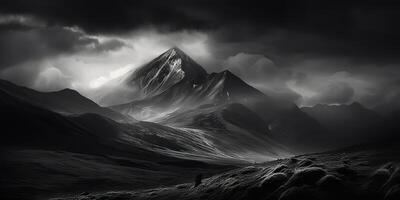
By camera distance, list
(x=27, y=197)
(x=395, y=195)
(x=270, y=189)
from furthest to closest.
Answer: (x=27, y=197) < (x=270, y=189) < (x=395, y=195)

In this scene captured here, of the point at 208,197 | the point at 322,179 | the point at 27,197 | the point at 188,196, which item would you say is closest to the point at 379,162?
the point at 322,179

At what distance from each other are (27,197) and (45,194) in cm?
1305

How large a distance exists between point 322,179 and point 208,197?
2744 cm

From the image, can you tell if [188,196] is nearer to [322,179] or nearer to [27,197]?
[322,179]

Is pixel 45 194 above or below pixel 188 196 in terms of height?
above

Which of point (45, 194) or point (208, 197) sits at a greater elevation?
point (45, 194)

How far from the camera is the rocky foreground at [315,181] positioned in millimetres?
77062

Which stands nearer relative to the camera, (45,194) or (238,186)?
(238,186)

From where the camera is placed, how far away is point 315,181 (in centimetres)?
8544

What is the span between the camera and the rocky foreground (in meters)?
77.1

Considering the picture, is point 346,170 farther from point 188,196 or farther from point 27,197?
point 27,197

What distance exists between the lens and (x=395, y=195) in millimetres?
69188

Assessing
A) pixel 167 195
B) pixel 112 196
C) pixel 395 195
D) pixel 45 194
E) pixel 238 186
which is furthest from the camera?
pixel 45 194

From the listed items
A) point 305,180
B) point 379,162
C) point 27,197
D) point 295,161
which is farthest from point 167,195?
point 27,197
